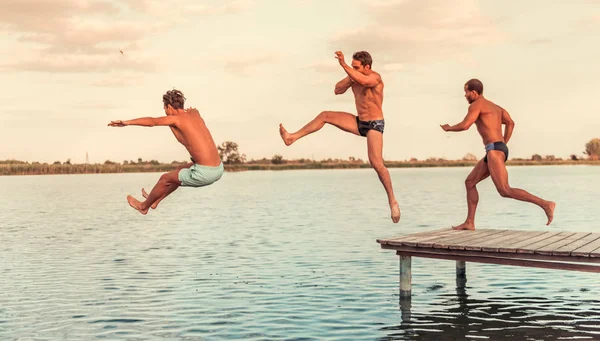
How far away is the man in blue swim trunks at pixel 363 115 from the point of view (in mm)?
11406

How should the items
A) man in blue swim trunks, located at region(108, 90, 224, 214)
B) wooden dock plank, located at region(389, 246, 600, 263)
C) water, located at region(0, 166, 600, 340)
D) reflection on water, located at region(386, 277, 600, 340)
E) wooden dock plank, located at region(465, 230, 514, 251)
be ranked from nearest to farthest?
man in blue swim trunks, located at region(108, 90, 224, 214)
wooden dock plank, located at region(389, 246, 600, 263)
wooden dock plank, located at region(465, 230, 514, 251)
reflection on water, located at region(386, 277, 600, 340)
water, located at region(0, 166, 600, 340)

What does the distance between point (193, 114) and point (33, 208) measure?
60878mm

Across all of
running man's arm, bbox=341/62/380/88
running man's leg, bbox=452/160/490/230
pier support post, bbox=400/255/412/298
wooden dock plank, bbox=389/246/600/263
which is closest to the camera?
running man's arm, bbox=341/62/380/88

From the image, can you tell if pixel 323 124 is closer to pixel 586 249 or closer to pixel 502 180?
pixel 502 180

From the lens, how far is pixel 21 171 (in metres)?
88.4

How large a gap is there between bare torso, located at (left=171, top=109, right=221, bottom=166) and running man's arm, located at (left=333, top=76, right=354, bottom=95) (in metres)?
1.98

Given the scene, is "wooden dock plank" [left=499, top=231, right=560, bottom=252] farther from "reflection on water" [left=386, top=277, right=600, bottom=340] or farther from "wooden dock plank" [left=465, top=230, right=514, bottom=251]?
"reflection on water" [left=386, top=277, right=600, bottom=340]

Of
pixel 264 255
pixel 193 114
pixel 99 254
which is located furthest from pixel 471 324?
pixel 99 254

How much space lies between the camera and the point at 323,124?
11.8 m

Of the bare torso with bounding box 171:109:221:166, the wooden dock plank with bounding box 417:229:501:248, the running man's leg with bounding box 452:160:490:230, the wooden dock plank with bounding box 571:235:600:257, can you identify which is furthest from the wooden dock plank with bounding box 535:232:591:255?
the bare torso with bounding box 171:109:221:166

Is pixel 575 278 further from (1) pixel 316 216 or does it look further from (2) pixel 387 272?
(1) pixel 316 216

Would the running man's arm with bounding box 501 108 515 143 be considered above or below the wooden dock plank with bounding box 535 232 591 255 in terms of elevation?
above

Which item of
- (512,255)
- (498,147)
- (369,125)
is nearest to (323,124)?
(369,125)

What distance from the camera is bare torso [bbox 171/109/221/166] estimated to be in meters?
11.3
